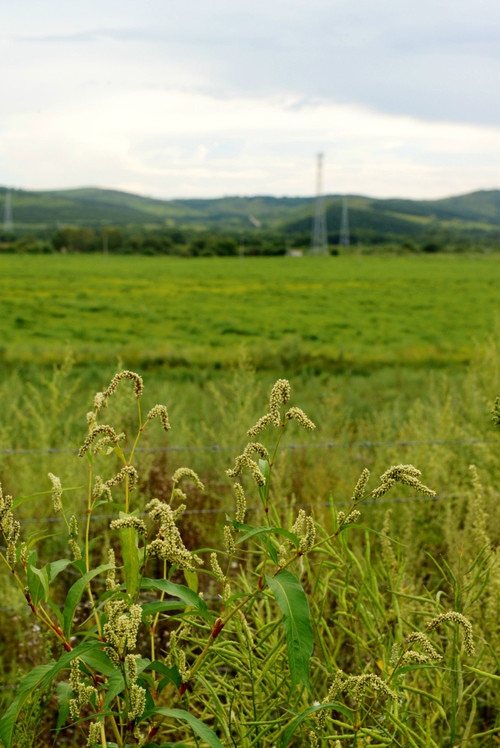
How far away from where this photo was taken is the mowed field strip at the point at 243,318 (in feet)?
47.6

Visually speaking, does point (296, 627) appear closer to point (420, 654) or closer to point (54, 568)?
point (420, 654)

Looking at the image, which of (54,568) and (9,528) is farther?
(54,568)

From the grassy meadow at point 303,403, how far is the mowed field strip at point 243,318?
101mm

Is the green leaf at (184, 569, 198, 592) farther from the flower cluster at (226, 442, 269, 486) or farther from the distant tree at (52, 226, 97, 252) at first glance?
the distant tree at (52, 226, 97, 252)

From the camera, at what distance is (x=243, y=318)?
2391 centimetres

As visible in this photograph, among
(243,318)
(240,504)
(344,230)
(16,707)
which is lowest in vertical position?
(243,318)

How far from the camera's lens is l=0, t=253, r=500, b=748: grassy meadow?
3.13m

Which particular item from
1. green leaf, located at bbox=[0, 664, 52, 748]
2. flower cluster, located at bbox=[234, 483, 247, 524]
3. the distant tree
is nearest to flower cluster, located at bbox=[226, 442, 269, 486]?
flower cluster, located at bbox=[234, 483, 247, 524]

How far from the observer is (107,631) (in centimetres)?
124

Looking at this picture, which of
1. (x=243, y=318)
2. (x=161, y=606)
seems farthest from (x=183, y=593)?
(x=243, y=318)

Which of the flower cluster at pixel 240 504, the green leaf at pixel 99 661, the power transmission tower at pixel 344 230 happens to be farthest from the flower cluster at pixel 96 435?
the power transmission tower at pixel 344 230

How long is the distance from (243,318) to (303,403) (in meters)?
14.5

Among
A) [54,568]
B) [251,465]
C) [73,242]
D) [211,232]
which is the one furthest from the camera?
[211,232]

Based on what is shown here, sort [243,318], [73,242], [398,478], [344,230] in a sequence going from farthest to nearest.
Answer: [344,230] → [73,242] → [243,318] → [398,478]
